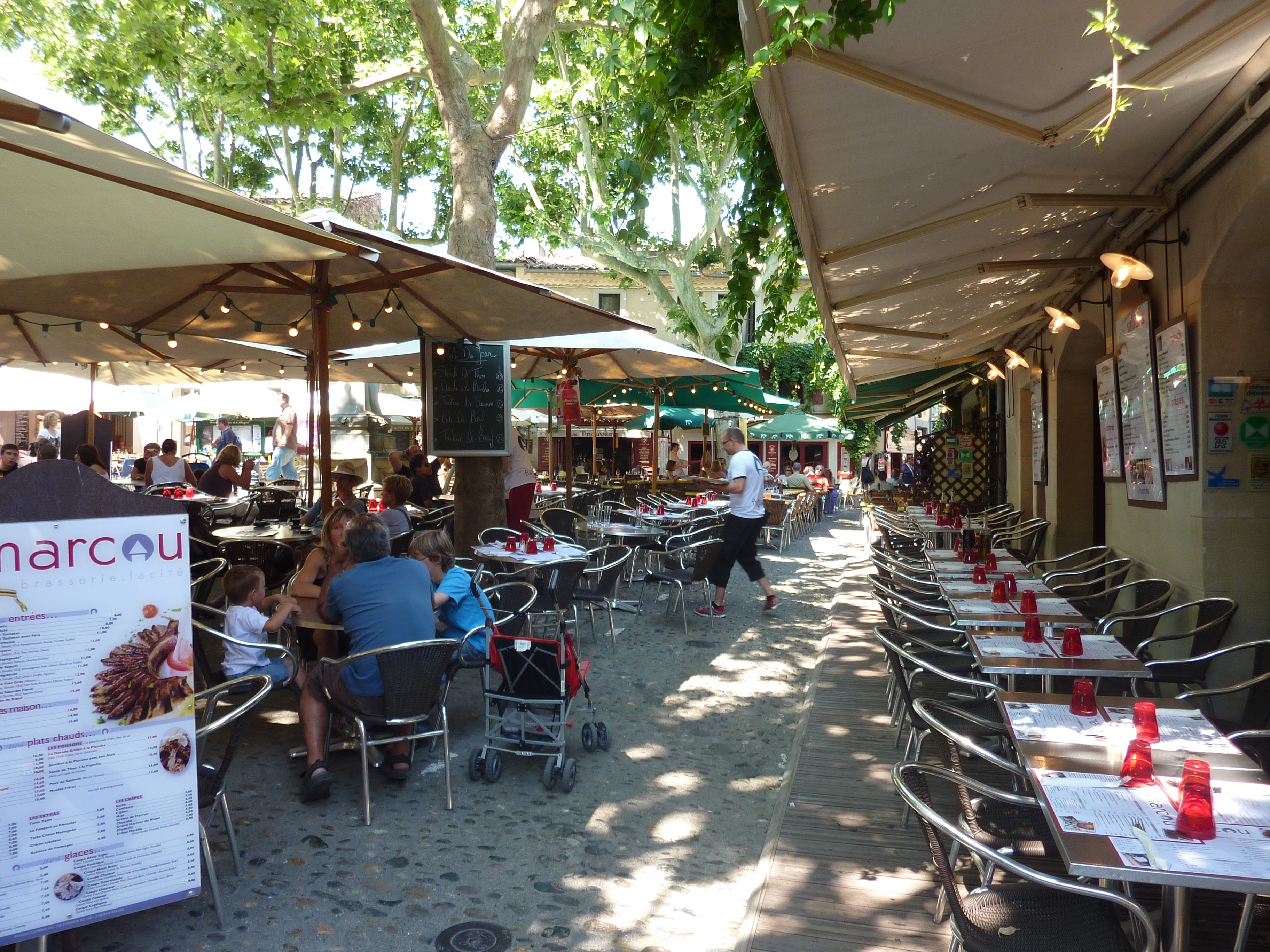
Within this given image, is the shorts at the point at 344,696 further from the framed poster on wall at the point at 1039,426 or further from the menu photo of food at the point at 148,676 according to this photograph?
the framed poster on wall at the point at 1039,426

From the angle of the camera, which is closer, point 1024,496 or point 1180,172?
point 1180,172

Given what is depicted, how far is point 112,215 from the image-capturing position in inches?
132

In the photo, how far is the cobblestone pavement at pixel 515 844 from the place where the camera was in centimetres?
295

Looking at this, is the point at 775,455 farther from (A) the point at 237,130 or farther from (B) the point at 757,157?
(B) the point at 757,157

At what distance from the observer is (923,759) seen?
4.65 metres

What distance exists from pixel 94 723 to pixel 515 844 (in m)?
1.73

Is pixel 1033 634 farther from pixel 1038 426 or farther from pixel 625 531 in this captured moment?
pixel 1038 426

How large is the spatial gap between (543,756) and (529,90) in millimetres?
6664

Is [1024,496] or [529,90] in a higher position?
[529,90]

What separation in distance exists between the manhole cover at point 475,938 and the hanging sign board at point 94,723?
0.79 m

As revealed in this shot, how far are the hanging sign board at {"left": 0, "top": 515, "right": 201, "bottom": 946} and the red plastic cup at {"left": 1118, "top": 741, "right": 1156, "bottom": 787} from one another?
8.57ft

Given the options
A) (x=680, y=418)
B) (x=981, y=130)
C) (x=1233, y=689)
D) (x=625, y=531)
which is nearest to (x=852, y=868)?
(x=1233, y=689)

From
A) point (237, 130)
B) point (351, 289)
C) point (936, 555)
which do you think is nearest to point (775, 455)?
point (237, 130)

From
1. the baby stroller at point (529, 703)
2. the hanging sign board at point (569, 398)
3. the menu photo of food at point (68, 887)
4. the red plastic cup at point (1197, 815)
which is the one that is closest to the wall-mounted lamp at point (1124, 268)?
the red plastic cup at point (1197, 815)
